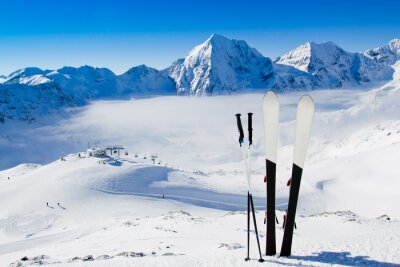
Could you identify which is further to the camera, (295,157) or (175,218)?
(175,218)

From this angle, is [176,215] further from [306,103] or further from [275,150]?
[306,103]

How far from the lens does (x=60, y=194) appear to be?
9031 cm

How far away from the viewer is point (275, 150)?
20000 millimetres

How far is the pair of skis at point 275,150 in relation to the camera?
1939cm

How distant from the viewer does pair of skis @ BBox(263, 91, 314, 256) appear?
19391 millimetres

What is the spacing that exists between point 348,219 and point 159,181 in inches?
3130

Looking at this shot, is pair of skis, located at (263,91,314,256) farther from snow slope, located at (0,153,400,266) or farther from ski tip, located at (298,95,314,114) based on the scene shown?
snow slope, located at (0,153,400,266)

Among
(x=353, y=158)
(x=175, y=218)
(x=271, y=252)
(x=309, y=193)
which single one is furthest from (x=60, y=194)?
(x=353, y=158)

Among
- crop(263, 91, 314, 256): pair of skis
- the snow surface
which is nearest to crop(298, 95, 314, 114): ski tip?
crop(263, 91, 314, 256): pair of skis

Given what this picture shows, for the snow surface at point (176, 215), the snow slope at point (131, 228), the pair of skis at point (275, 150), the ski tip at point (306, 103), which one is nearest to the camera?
the ski tip at point (306, 103)

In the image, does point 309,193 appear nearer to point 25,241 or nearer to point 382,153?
point 382,153

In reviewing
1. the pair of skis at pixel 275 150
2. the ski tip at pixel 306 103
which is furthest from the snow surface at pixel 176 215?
the ski tip at pixel 306 103

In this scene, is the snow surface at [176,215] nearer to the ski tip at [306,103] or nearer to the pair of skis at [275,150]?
the pair of skis at [275,150]

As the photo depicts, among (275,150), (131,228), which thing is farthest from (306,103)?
(131,228)
